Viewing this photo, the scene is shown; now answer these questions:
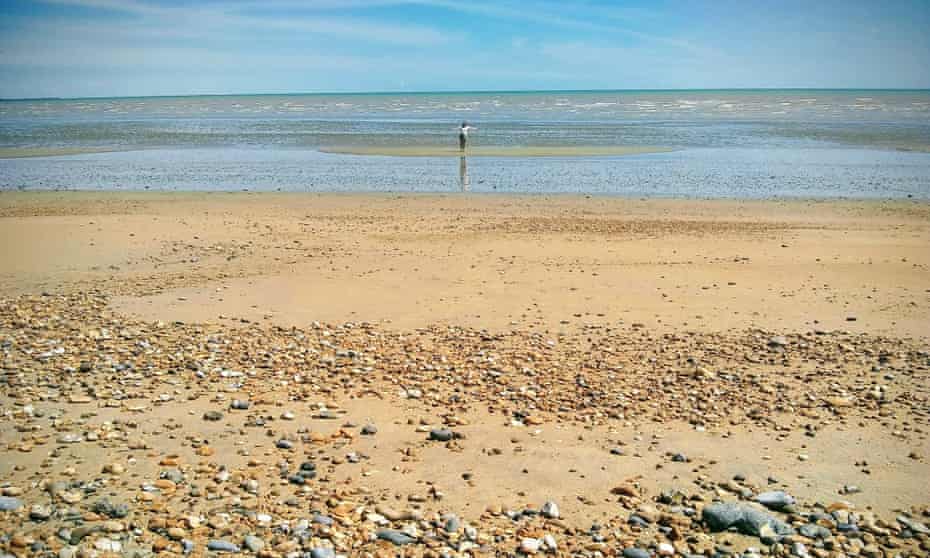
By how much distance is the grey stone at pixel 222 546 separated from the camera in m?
4.66

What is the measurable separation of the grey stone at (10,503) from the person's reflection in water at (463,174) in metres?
19.9

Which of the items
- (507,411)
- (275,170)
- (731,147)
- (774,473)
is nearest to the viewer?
(774,473)

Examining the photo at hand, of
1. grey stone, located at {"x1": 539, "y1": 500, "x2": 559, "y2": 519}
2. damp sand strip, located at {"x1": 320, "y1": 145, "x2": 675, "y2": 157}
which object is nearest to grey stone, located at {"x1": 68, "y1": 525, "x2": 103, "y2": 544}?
grey stone, located at {"x1": 539, "y1": 500, "x2": 559, "y2": 519}

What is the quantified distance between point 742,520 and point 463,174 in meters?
24.5

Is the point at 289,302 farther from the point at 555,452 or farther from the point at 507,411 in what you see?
the point at 555,452

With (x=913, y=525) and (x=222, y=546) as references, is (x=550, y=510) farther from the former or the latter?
(x=913, y=525)

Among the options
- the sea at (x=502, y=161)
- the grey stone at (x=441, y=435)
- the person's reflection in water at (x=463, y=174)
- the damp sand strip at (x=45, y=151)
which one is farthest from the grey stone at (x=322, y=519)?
the damp sand strip at (x=45, y=151)

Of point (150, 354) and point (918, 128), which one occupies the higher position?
point (918, 128)

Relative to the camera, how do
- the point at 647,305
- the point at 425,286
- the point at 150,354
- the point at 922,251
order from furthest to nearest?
the point at 922,251, the point at 425,286, the point at 647,305, the point at 150,354

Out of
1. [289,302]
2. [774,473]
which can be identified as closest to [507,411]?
[774,473]

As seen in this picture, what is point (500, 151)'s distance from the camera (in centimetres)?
3966

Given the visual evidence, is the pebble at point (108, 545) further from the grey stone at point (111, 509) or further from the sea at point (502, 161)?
the sea at point (502, 161)

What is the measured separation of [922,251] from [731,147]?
2773 centimetres

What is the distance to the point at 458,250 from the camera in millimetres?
14562
